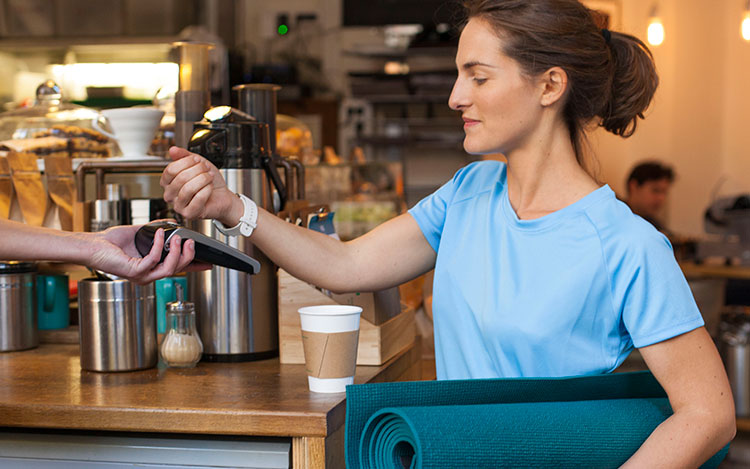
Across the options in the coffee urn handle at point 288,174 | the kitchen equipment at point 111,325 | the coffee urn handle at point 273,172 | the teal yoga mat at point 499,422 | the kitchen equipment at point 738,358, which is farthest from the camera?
the kitchen equipment at point 738,358

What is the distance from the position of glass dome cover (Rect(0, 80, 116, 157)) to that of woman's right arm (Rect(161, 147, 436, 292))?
2.82 ft

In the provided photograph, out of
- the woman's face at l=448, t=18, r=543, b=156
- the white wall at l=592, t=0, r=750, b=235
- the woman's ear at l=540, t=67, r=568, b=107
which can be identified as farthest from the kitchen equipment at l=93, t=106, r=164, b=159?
the white wall at l=592, t=0, r=750, b=235

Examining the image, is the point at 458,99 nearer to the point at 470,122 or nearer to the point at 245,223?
the point at 470,122

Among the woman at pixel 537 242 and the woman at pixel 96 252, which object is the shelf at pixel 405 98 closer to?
the woman at pixel 537 242

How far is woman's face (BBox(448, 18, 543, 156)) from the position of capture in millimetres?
1479

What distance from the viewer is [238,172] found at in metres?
1.74

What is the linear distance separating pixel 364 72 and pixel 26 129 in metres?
4.64

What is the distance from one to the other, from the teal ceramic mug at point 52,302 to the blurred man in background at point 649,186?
162 inches

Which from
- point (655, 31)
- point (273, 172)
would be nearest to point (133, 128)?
point (273, 172)

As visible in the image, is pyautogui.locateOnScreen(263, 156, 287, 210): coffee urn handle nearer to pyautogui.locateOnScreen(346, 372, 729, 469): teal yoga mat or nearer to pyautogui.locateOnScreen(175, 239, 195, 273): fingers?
pyautogui.locateOnScreen(175, 239, 195, 273): fingers

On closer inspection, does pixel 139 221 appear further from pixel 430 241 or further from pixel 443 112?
pixel 443 112

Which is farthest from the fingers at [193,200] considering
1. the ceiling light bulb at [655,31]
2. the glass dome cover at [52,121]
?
the ceiling light bulb at [655,31]

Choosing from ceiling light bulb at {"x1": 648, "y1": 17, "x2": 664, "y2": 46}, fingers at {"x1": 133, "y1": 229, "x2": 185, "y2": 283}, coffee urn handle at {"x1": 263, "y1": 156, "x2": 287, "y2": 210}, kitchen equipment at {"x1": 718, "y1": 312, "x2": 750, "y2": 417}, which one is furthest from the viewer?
ceiling light bulb at {"x1": 648, "y1": 17, "x2": 664, "y2": 46}

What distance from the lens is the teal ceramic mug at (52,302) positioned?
201 centimetres
